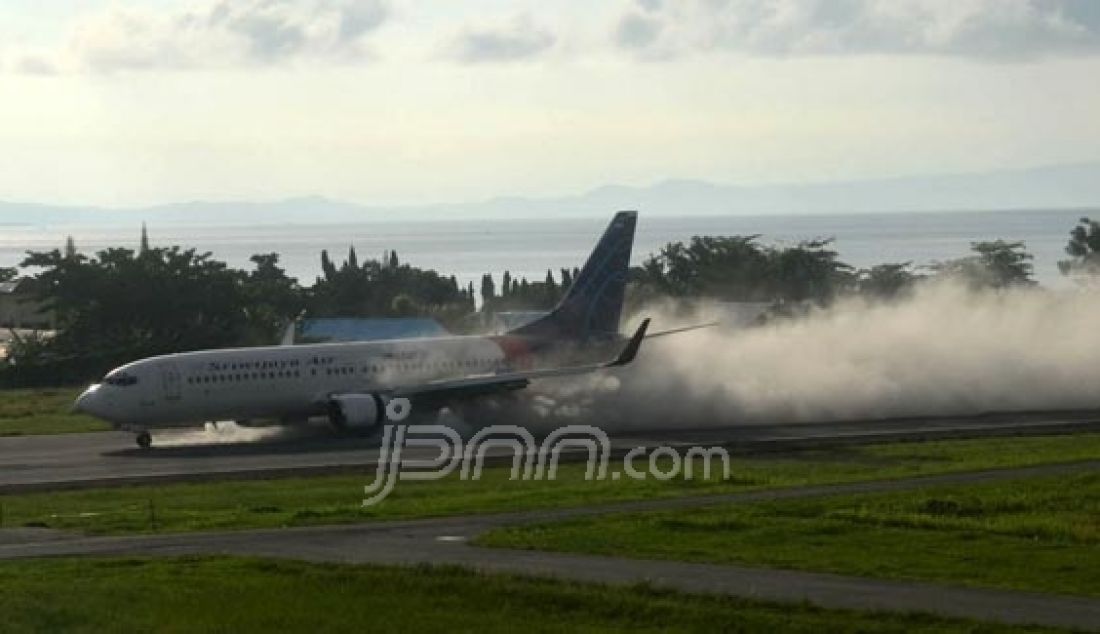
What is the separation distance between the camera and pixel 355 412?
63656 mm

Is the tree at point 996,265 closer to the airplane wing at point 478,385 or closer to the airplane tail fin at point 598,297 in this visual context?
the airplane tail fin at point 598,297

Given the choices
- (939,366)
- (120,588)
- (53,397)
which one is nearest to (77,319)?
(53,397)

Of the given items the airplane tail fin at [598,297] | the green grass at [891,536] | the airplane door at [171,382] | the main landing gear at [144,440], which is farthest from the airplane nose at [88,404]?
the green grass at [891,536]

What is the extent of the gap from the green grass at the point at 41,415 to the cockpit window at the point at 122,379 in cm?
717

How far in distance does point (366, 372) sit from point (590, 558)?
35596 millimetres

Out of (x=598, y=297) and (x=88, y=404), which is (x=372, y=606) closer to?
(x=88, y=404)

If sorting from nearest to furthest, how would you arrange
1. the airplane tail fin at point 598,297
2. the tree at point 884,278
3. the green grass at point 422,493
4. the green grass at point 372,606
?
1. the green grass at point 372,606
2. the green grass at point 422,493
3. the airplane tail fin at point 598,297
4. the tree at point 884,278

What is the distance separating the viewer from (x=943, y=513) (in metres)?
36.8

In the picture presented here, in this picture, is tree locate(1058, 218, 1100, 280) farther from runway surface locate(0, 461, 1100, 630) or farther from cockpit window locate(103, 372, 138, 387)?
runway surface locate(0, 461, 1100, 630)

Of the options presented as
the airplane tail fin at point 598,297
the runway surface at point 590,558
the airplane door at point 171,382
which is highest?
the airplane tail fin at point 598,297

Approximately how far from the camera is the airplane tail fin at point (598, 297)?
70312 mm

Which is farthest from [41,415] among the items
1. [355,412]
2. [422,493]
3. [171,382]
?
[422,493]

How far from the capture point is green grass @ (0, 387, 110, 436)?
70.8 m

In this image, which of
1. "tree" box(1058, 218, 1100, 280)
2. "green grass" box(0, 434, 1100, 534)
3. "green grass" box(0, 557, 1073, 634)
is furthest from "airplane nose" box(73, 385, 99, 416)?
"tree" box(1058, 218, 1100, 280)
